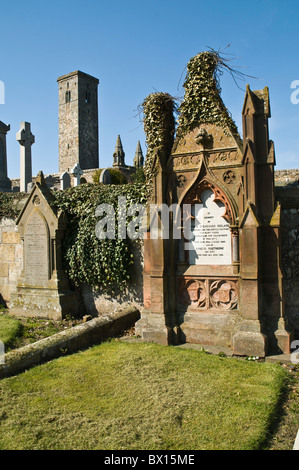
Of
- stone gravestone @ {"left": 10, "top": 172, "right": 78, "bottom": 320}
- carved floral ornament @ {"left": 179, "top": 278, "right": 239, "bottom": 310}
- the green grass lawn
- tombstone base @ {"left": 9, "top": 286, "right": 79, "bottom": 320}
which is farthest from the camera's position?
stone gravestone @ {"left": 10, "top": 172, "right": 78, "bottom": 320}

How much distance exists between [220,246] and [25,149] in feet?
33.9

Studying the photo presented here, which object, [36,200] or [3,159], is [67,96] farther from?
[36,200]

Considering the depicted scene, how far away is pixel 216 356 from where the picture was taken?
5.72 m

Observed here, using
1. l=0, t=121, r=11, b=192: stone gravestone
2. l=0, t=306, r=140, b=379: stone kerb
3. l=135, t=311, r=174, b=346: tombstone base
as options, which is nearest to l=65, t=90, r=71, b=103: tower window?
l=0, t=121, r=11, b=192: stone gravestone

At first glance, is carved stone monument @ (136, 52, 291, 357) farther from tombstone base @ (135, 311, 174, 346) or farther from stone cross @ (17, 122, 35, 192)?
stone cross @ (17, 122, 35, 192)

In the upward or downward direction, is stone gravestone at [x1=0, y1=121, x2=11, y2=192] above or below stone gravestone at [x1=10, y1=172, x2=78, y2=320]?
above

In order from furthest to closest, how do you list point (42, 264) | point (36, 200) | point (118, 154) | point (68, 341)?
1. point (118, 154)
2. point (36, 200)
3. point (42, 264)
4. point (68, 341)

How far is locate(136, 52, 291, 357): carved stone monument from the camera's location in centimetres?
589

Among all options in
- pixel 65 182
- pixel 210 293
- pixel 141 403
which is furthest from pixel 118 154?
pixel 141 403

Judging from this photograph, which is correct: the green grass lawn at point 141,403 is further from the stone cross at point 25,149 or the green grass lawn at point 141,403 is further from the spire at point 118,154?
the spire at point 118,154

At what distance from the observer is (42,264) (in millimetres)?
8664

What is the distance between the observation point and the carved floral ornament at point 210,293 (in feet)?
20.8
